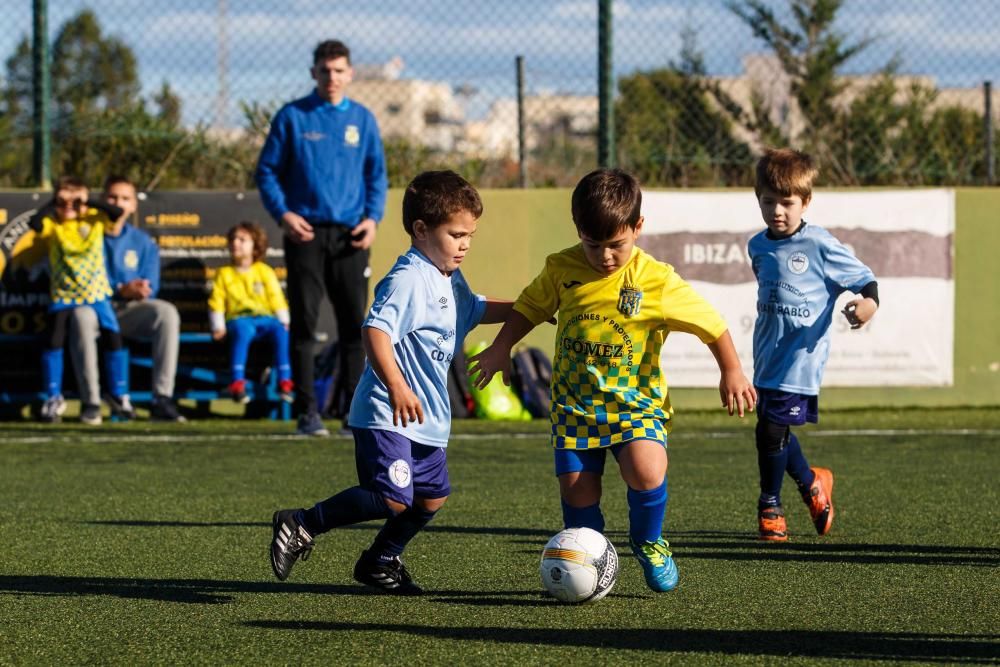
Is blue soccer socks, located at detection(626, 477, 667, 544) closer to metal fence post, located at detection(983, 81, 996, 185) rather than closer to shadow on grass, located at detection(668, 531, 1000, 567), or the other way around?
shadow on grass, located at detection(668, 531, 1000, 567)

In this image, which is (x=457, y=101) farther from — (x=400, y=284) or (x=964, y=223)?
(x=400, y=284)

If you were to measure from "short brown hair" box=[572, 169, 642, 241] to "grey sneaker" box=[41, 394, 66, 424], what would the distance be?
21.1 feet

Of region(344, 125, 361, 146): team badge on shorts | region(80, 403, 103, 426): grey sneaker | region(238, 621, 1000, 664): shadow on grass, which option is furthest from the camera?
region(80, 403, 103, 426): grey sneaker

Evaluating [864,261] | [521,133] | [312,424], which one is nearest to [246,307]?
[312,424]

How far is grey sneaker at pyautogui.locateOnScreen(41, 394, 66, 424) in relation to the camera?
991cm

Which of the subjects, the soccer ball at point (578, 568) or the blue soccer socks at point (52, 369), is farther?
the blue soccer socks at point (52, 369)

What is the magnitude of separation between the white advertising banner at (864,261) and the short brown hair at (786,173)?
5.07 metres

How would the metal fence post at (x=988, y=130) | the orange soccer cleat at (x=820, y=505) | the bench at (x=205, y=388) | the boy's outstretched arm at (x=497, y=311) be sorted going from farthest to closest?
the metal fence post at (x=988, y=130), the bench at (x=205, y=388), the orange soccer cleat at (x=820, y=505), the boy's outstretched arm at (x=497, y=311)

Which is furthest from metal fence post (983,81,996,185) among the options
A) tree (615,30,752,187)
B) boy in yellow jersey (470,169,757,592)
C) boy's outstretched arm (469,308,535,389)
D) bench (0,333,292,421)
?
boy's outstretched arm (469,308,535,389)

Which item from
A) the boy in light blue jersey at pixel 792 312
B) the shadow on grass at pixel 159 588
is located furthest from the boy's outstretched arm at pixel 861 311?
the shadow on grass at pixel 159 588

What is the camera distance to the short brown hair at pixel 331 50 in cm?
848

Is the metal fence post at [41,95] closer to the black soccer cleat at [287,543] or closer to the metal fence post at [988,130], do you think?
the metal fence post at [988,130]

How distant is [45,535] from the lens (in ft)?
18.0

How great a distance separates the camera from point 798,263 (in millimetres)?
5762
